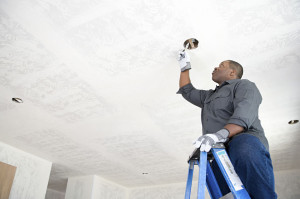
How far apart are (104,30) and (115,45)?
180mm

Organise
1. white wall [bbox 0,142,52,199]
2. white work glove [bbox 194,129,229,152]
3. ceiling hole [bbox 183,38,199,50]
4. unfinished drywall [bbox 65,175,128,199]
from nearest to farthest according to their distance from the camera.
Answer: white work glove [bbox 194,129,229,152] → ceiling hole [bbox 183,38,199,50] → white wall [bbox 0,142,52,199] → unfinished drywall [bbox 65,175,128,199]

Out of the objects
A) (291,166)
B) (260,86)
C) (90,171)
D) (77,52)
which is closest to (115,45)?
(77,52)

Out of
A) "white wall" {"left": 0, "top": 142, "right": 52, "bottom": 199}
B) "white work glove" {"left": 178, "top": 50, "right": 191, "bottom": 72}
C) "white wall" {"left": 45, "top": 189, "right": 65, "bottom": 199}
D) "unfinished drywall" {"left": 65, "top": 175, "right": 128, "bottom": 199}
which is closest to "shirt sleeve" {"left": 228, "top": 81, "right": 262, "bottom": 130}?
"white work glove" {"left": 178, "top": 50, "right": 191, "bottom": 72}

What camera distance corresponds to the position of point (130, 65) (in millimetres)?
2385

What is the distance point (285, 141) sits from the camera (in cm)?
384

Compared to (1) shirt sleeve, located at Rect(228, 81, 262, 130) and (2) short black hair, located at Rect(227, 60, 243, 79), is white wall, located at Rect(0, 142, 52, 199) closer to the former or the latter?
(2) short black hair, located at Rect(227, 60, 243, 79)

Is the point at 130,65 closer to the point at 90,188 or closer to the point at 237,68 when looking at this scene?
the point at 237,68

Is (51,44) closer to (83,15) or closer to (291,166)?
(83,15)

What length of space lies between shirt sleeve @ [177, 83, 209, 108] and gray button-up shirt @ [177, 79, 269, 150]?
9.6 inches

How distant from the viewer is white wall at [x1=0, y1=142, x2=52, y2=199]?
4234 mm

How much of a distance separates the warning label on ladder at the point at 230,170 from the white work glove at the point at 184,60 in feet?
3.33

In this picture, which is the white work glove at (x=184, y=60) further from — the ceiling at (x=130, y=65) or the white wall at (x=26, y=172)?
the white wall at (x=26, y=172)

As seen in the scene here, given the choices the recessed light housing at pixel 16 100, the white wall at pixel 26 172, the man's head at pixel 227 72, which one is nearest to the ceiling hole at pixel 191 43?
the man's head at pixel 227 72

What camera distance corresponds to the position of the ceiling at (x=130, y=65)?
188 cm
